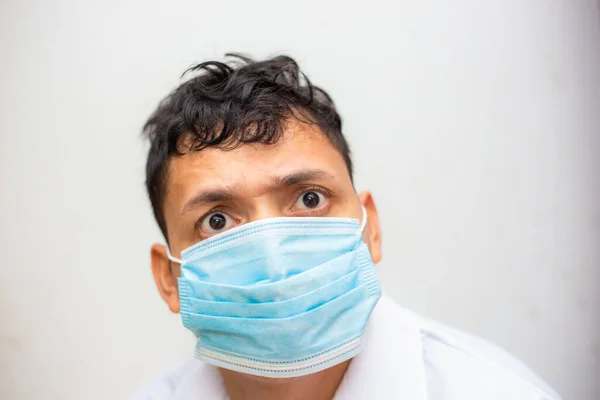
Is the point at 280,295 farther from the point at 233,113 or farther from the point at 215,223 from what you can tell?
the point at 233,113

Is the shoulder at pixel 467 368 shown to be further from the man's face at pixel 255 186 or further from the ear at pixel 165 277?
the ear at pixel 165 277

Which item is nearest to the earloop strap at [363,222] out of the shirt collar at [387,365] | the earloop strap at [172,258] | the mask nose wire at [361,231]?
the mask nose wire at [361,231]

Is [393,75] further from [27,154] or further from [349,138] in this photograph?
[27,154]

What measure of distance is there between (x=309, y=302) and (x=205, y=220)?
1.08ft

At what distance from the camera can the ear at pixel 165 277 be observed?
4.64ft

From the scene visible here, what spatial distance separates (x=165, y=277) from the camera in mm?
1441

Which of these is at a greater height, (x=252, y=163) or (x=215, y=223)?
(x=252, y=163)

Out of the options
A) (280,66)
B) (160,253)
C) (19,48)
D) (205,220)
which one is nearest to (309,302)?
(205,220)

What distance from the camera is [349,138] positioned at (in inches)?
72.9

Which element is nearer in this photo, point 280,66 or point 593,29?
point 280,66

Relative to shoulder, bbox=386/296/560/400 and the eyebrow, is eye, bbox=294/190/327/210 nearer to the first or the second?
the eyebrow

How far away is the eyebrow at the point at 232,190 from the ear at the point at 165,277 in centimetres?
22

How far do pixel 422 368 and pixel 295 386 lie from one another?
0.96 feet

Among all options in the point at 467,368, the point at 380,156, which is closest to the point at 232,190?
the point at 467,368
